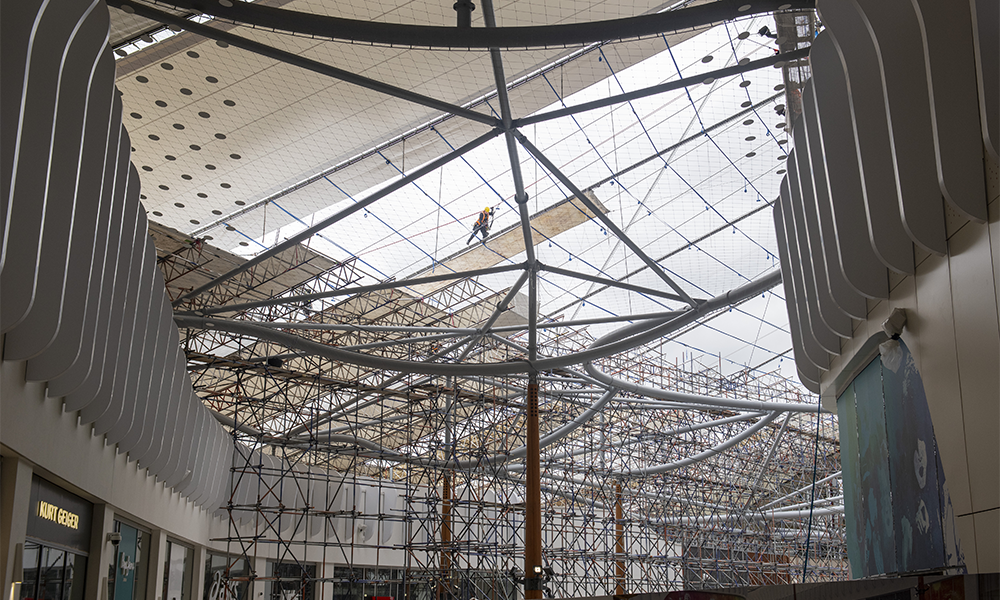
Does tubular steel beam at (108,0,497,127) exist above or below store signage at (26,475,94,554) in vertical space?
above

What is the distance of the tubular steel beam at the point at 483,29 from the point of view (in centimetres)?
1059

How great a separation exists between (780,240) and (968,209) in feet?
19.9

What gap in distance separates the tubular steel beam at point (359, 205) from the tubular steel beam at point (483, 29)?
511 cm

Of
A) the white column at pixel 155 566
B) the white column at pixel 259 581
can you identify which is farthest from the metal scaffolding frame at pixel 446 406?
the white column at pixel 155 566

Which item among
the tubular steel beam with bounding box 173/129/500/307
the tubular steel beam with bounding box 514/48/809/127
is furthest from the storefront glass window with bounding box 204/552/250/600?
the tubular steel beam with bounding box 514/48/809/127

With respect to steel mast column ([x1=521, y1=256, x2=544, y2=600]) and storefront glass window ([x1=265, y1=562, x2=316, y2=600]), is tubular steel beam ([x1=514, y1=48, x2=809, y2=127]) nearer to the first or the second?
steel mast column ([x1=521, y1=256, x2=544, y2=600])

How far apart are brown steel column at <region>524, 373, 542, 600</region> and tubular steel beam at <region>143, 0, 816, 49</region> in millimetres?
13446

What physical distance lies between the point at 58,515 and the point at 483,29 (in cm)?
783

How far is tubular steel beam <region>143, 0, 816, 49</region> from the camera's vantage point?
1059 centimetres

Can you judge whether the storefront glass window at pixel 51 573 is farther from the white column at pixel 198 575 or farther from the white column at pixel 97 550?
the white column at pixel 198 575

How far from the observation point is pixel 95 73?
7.45m

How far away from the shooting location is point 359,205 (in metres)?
18.6

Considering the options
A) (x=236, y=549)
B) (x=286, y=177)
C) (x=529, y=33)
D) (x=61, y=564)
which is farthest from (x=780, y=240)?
(x=236, y=549)

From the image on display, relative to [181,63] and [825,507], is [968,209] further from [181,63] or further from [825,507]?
[825,507]
